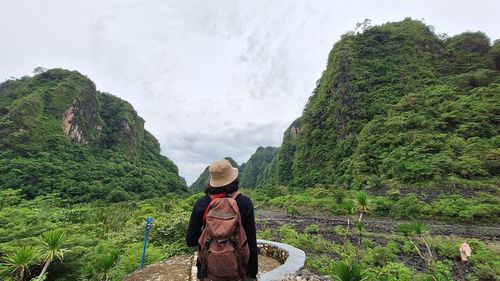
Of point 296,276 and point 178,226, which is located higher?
point 178,226

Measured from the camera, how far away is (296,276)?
166 inches

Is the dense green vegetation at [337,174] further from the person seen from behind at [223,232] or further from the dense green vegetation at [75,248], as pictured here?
the person seen from behind at [223,232]

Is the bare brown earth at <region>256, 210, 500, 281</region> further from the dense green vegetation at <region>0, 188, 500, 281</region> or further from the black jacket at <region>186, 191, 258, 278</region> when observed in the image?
the black jacket at <region>186, 191, 258, 278</region>

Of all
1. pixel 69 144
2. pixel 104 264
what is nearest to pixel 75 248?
pixel 104 264

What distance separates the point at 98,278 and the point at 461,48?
59874mm

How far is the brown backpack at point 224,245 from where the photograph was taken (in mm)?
1760

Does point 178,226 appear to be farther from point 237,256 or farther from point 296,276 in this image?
point 237,256

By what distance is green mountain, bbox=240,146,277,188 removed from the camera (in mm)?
91844

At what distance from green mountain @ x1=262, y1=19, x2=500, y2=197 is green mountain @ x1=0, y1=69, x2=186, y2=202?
28.3 m

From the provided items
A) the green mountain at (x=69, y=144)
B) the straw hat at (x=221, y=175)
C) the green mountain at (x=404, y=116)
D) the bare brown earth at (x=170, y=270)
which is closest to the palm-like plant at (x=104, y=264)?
the bare brown earth at (x=170, y=270)

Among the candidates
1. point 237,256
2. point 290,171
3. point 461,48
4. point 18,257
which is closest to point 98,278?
point 18,257

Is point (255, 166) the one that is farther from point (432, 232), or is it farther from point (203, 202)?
point (203, 202)

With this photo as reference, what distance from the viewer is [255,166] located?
101 meters

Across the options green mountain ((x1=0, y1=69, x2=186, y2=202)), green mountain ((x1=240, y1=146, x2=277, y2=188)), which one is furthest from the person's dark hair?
green mountain ((x1=240, y1=146, x2=277, y2=188))
